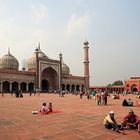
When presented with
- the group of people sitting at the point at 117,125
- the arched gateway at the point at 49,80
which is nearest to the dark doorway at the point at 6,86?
the arched gateway at the point at 49,80

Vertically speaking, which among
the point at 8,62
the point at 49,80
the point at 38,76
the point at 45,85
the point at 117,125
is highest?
the point at 8,62

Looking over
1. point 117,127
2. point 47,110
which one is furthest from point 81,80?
point 117,127

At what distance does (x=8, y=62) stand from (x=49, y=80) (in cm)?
920

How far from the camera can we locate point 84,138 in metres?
6.04

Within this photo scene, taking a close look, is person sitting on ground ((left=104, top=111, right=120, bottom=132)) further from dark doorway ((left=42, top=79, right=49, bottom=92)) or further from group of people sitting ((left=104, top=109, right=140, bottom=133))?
dark doorway ((left=42, top=79, right=49, bottom=92))

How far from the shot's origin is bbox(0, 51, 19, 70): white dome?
48.2 meters

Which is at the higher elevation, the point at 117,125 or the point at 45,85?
the point at 45,85

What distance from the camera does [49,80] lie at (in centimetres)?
5216

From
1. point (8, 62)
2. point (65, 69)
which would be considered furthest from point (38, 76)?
point (65, 69)

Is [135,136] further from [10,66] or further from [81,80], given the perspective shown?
[81,80]

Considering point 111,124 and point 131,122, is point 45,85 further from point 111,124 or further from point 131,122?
point 111,124

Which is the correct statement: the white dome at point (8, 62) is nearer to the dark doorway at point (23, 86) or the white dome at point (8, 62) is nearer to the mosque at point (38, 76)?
the mosque at point (38, 76)

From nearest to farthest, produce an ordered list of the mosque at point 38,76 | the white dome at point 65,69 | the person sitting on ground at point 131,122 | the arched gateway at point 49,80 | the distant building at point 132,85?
1. the person sitting on ground at point 131,122
2. the mosque at point 38,76
3. the arched gateway at point 49,80
4. the white dome at point 65,69
5. the distant building at point 132,85

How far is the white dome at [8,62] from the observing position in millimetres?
48156
